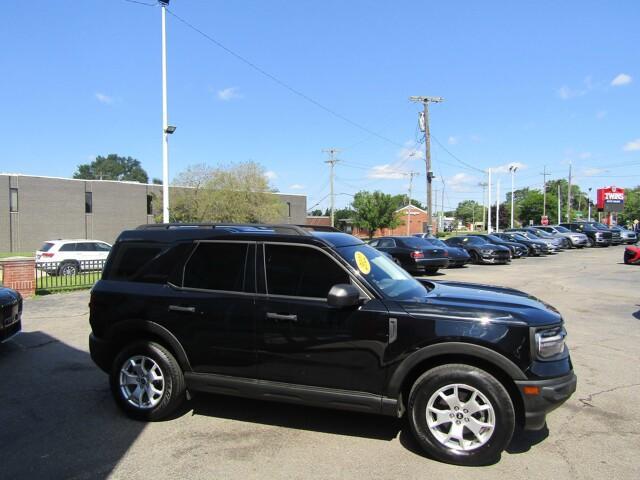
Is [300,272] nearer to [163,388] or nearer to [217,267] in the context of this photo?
[217,267]

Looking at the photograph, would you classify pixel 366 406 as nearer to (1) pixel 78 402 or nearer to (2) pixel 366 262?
(2) pixel 366 262

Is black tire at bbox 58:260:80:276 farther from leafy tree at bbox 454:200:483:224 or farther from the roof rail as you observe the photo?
leafy tree at bbox 454:200:483:224

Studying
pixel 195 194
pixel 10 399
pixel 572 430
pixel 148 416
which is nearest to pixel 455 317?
pixel 572 430

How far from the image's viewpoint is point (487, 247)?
23.5 metres

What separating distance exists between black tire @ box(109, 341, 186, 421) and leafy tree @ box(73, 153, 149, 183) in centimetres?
15608

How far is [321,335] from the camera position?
4.00m

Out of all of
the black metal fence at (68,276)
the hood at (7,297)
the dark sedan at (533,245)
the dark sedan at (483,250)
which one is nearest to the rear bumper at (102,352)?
the hood at (7,297)

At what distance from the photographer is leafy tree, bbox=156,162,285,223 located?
40.8 m

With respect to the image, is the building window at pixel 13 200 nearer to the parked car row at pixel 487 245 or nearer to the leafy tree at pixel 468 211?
the parked car row at pixel 487 245

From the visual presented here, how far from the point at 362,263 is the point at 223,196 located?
38.4 metres

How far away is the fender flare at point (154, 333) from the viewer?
450cm

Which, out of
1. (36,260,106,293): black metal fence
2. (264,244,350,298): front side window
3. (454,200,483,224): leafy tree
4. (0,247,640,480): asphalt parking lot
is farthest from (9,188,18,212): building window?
(454,200,483,224): leafy tree

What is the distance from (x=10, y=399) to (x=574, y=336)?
7.95m

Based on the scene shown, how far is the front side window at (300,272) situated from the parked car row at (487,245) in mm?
6097
